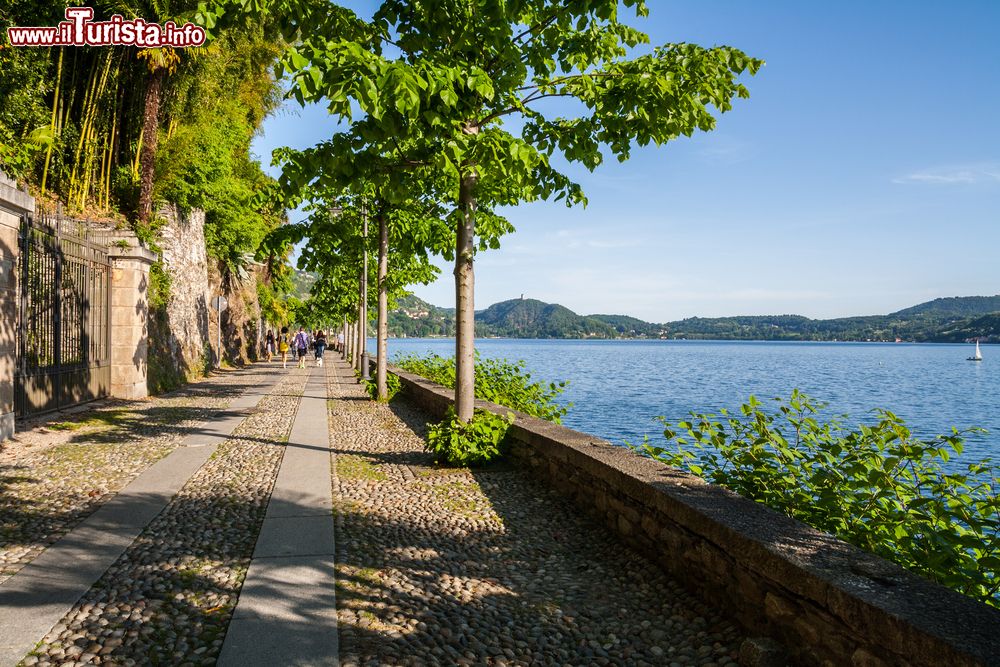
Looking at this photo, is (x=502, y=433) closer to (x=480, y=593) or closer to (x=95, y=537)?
(x=480, y=593)

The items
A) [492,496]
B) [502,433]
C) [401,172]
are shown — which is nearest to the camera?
[492,496]

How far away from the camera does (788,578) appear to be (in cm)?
286

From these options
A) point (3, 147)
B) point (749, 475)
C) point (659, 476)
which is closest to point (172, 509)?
point (659, 476)

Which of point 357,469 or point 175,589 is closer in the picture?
point 175,589

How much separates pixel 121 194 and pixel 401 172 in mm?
13778

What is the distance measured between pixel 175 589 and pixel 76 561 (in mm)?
933

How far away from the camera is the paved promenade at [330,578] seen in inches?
122

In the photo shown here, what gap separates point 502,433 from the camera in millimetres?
7348

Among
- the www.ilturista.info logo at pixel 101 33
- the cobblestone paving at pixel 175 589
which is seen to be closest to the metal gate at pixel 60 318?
the www.ilturista.info logo at pixel 101 33

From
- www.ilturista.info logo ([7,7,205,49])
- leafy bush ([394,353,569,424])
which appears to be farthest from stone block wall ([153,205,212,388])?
leafy bush ([394,353,569,424])

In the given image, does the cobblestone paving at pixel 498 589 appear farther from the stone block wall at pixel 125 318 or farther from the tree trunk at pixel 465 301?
the stone block wall at pixel 125 318

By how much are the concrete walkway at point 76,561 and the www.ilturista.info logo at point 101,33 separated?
10.8 meters

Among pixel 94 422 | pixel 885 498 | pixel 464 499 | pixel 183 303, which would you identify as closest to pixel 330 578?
pixel 464 499

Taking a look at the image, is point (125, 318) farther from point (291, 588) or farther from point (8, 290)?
point (291, 588)
